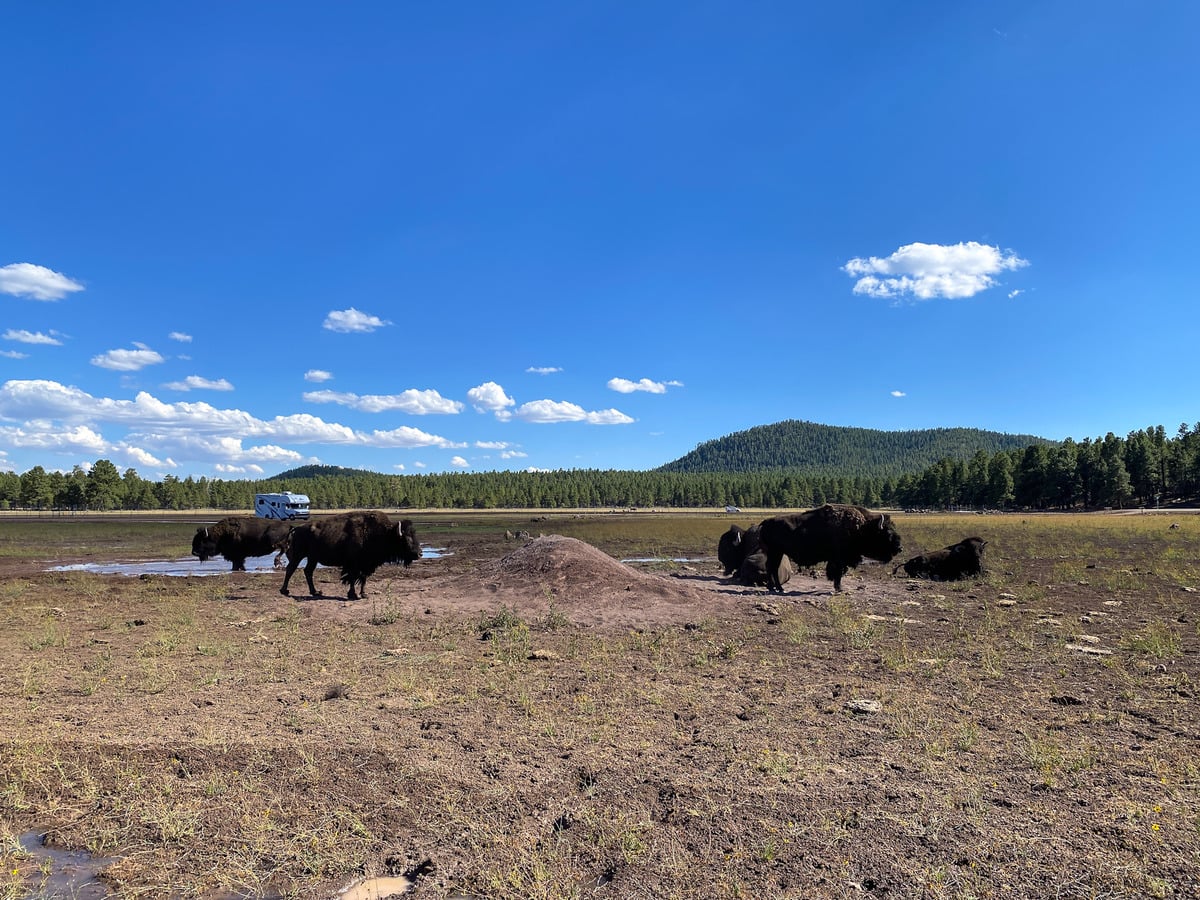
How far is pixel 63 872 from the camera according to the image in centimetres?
457

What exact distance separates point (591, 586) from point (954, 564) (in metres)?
13.8

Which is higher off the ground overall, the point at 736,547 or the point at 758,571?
the point at 736,547

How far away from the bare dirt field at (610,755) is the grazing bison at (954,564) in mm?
7243

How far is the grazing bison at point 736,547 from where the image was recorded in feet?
76.9

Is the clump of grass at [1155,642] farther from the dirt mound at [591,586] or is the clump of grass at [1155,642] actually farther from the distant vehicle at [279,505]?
the distant vehicle at [279,505]

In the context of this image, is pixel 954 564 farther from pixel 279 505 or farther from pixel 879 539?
pixel 279 505

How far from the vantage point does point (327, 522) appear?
19.3 meters

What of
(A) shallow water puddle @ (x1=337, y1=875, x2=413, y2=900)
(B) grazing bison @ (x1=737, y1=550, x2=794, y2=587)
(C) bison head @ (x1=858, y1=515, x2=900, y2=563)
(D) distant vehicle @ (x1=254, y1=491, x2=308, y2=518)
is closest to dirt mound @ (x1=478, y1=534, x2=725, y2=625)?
(B) grazing bison @ (x1=737, y1=550, x2=794, y2=587)

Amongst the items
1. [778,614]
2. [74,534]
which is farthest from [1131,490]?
[74,534]

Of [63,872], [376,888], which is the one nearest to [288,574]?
[63,872]

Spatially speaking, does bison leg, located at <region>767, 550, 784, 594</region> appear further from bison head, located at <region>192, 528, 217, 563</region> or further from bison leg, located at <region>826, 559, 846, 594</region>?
bison head, located at <region>192, 528, 217, 563</region>

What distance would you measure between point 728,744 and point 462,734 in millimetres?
3052

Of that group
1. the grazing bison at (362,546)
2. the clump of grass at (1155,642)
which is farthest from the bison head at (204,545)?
the clump of grass at (1155,642)

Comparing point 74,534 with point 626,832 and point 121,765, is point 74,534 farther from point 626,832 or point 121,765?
point 626,832
